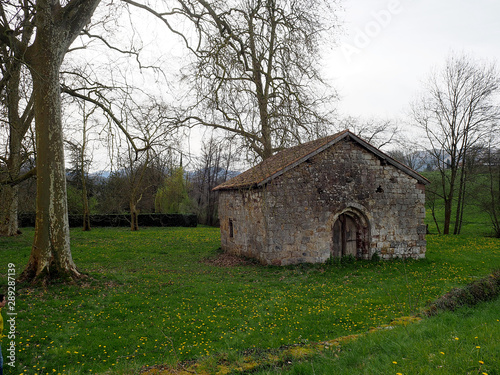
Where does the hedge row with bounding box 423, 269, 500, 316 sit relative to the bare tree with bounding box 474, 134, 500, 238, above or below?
below

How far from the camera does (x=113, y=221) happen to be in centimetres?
2861

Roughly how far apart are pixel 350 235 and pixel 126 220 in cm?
2117

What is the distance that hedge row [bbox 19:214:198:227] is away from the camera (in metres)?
26.2

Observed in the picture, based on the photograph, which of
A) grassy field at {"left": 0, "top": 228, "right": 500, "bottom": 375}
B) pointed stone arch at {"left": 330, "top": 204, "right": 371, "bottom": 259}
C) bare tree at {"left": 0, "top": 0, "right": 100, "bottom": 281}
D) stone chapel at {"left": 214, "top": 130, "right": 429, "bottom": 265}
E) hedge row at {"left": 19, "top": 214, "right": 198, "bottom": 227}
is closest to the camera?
grassy field at {"left": 0, "top": 228, "right": 500, "bottom": 375}

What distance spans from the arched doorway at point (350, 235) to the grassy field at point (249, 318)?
0.83m

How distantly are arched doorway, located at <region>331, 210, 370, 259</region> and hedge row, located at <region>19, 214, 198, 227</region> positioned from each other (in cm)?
1869

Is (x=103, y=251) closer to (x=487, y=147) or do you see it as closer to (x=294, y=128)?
(x=294, y=128)

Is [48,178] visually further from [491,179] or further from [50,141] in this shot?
[491,179]

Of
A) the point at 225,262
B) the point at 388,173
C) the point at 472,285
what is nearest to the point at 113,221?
the point at 225,262

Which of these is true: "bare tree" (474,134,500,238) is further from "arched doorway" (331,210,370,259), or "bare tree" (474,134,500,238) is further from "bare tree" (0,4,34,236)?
"bare tree" (0,4,34,236)

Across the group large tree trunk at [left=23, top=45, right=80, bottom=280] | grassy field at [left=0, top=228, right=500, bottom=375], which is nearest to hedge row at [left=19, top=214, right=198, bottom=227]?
grassy field at [left=0, top=228, right=500, bottom=375]

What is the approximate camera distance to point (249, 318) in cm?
734

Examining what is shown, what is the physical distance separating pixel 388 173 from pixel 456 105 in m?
13.5

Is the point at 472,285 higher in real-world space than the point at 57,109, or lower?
lower
